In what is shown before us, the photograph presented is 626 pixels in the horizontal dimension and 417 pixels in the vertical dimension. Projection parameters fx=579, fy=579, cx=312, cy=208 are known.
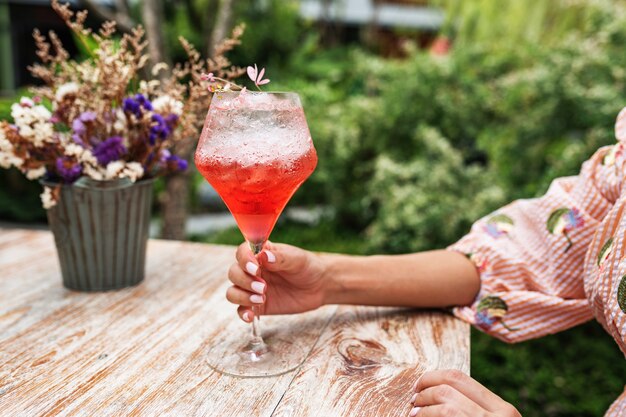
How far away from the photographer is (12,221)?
546cm

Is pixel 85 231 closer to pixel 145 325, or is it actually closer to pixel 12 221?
pixel 145 325

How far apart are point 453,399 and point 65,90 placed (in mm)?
1171

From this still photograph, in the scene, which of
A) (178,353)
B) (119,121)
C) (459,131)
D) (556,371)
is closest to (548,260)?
(178,353)

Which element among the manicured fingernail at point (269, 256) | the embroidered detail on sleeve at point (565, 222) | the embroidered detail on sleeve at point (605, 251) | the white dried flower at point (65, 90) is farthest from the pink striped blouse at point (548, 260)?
the white dried flower at point (65, 90)

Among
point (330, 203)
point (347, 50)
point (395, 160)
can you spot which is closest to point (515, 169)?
point (395, 160)

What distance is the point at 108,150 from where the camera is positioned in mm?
1465

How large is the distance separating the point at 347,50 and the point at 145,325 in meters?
9.49

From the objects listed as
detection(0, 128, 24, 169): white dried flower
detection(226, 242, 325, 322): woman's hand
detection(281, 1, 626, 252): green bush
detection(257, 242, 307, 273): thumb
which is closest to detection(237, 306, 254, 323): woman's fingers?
detection(226, 242, 325, 322): woman's hand

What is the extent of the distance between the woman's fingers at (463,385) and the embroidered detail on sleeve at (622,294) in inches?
12.1

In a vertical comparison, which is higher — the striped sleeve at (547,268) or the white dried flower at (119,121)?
the white dried flower at (119,121)

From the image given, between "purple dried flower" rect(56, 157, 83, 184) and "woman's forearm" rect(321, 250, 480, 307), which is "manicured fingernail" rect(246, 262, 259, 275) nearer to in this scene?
"woman's forearm" rect(321, 250, 480, 307)

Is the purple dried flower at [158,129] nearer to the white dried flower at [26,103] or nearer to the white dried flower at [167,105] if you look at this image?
the white dried flower at [167,105]

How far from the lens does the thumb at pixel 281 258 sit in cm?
126

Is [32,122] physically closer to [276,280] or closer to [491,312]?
[276,280]
